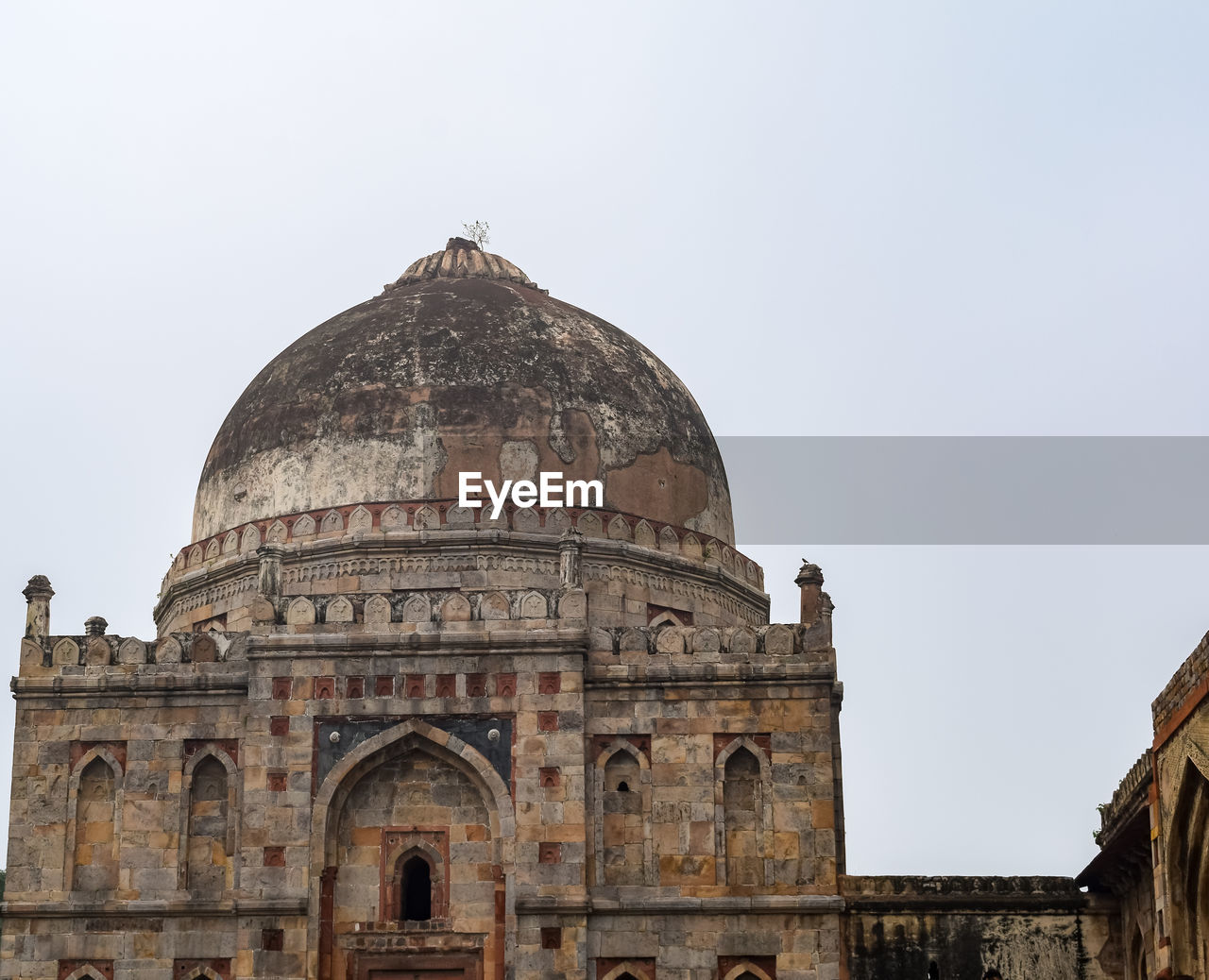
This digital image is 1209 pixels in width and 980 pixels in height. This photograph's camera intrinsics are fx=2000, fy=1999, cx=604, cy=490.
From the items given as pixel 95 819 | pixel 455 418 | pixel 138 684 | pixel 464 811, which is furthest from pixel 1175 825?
pixel 95 819

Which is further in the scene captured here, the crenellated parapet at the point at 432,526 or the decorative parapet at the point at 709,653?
the crenellated parapet at the point at 432,526

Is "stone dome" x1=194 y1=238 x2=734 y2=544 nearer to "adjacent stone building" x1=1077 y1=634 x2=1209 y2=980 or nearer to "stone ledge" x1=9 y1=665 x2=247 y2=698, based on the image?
"stone ledge" x1=9 y1=665 x2=247 y2=698

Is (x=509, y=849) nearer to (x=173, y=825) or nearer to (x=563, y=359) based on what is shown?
(x=173, y=825)

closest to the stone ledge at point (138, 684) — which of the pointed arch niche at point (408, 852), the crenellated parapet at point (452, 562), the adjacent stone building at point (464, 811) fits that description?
the adjacent stone building at point (464, 811)

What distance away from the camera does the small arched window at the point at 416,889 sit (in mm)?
21125

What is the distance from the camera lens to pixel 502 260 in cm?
2802

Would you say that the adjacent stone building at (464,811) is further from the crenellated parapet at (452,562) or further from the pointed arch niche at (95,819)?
the crenellated parapet at (452,562)

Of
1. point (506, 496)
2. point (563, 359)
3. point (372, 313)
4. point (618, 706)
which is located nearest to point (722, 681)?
point (618, 706)

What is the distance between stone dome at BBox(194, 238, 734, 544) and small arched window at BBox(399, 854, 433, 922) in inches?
190

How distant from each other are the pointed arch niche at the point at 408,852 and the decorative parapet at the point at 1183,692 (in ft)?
22.7

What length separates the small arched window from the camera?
69.3ft

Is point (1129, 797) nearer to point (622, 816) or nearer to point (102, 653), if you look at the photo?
point (622, 816)

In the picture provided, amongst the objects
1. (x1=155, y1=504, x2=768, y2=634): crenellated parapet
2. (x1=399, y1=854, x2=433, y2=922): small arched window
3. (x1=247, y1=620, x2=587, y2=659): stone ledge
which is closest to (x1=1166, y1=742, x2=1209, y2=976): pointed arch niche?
(x1=247, y1=620, x2=587, y2=659): stone ledge

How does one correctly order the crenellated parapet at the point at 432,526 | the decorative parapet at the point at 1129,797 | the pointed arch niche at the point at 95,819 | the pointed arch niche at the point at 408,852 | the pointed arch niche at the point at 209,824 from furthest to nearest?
the crenellated parapet at the point at 432,526
the pointed arch niche at the point at 95,819
the pointed arch niche at the point at 209,824
the pointed arch niche at the point at 408,852
the decorative parapet at the point at 1129,797
